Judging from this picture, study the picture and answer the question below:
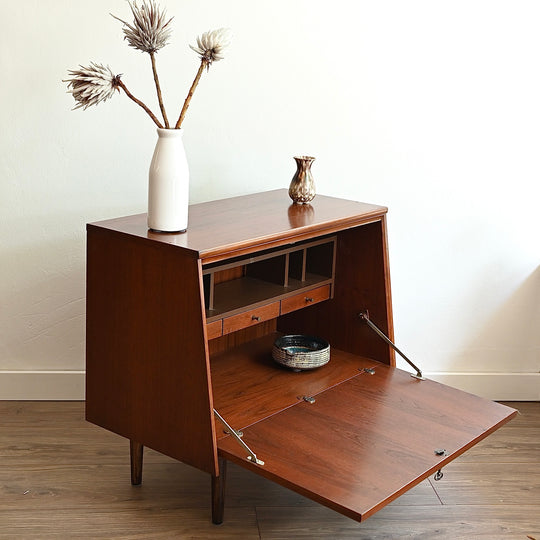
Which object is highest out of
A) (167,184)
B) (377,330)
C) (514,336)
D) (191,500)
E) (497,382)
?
(167,184)

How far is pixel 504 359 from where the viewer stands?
11.0ft

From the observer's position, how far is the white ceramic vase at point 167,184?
2.18 m

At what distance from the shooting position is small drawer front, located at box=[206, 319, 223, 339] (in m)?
2.27

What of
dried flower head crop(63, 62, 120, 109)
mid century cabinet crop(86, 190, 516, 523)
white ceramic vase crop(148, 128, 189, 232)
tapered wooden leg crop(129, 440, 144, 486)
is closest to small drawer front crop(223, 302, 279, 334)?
mid century cabinet crop(86, 190, 516, 523)

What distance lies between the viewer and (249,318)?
95.3 inches

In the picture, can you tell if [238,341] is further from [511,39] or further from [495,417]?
[511,39]

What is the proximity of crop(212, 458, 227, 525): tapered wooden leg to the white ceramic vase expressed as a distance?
0.65 meters

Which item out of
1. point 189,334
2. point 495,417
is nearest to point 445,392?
point 495,417

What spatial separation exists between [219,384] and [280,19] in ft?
4.15

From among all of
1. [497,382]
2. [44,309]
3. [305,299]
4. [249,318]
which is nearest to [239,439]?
[249,318]

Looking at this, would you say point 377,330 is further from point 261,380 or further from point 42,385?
point 42,385

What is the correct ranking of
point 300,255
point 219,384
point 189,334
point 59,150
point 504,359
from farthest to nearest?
point 504,359, point 59,150, point 300,255, point 219,384, point 189,334

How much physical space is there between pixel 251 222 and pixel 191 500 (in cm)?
83

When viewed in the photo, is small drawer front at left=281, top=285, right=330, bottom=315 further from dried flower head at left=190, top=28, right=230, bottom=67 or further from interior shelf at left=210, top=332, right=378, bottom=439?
dried flower head at left=190, top=28, right=230, bottom=67
